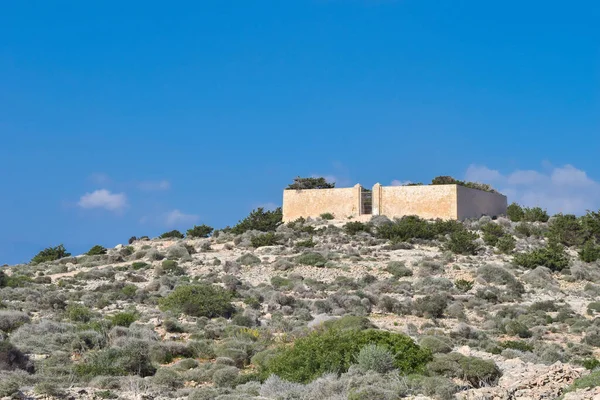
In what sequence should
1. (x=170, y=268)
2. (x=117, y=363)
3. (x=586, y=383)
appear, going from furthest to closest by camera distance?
(x=170, y=268) → (x=117, y=363) → (x=586, y=383)

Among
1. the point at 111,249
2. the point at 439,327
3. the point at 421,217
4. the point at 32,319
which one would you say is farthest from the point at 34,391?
the point at 421,217

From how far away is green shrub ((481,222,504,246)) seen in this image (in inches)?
1623

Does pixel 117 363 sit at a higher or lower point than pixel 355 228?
lower

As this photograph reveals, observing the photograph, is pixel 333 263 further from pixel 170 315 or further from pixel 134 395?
pixel 134 395

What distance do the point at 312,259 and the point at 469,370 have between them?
71.4ft

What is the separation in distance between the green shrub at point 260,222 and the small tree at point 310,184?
273 cm

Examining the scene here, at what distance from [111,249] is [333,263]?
1665cm

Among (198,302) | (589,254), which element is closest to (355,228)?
(589,254)

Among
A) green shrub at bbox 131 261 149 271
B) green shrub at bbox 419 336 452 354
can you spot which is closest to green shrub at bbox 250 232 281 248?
green shrub at bbox 131 261 149 271

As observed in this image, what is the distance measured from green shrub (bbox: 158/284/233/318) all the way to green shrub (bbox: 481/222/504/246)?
19537mm

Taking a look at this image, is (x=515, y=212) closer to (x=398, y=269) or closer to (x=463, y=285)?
(x=398, y=269)

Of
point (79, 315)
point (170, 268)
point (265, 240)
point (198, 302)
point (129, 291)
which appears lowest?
point (79, 315)

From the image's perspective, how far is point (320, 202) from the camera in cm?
5256

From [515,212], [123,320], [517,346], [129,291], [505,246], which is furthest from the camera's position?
[515,212]
